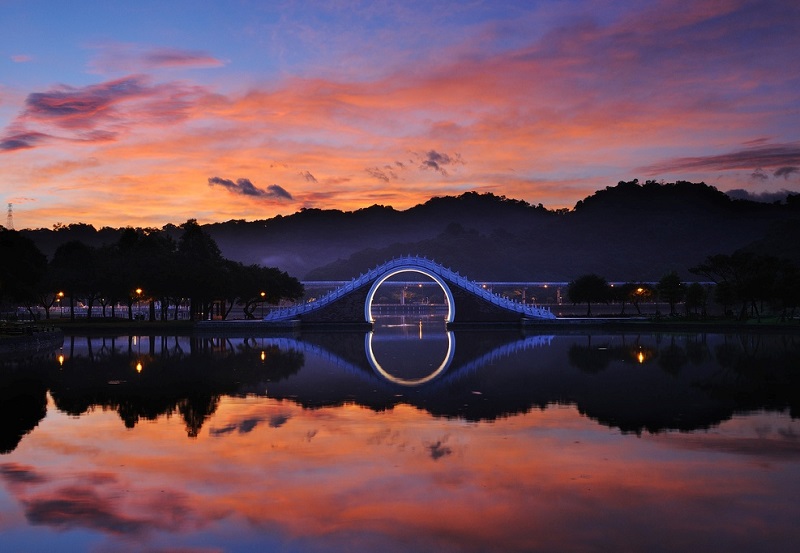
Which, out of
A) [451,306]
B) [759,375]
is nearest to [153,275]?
[451,306]

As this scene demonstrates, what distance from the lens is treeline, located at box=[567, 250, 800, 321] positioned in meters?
66.1

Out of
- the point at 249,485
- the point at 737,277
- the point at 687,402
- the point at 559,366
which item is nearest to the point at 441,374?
the point at 559,366

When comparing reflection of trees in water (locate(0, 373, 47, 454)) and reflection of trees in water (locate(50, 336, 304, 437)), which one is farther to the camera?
reflection of trees in water (locate(50, 336, 304, 437))

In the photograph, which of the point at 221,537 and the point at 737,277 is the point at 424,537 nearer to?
the point at 221,537

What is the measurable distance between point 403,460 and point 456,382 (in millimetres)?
13447

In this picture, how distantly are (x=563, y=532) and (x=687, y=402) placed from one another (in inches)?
528

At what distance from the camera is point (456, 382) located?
96.9 ft

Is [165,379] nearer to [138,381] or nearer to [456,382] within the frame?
[138,381]

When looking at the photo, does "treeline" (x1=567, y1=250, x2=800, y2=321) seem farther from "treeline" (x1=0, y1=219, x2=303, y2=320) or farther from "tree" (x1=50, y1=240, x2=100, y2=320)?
"tree" (x1=50, y1=240, x2=100, y2=320)

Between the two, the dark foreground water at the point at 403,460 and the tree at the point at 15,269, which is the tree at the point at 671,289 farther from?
the tree at the point at 15,269

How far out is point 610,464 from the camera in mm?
15609

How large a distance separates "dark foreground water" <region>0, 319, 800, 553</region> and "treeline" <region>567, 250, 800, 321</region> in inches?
1450

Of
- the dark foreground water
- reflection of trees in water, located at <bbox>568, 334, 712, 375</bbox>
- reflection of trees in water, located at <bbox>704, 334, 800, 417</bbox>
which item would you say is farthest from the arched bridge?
the dark foreground water

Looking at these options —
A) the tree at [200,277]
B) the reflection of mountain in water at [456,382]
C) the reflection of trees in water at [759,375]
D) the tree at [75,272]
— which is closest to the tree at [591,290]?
the tree at [200,277]
